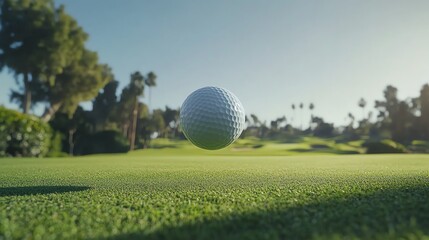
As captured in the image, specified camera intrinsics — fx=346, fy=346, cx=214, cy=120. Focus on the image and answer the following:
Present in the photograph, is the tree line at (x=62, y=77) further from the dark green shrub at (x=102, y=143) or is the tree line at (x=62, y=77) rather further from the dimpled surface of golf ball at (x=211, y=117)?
the dimpled surface of golf ball at (x=211, y=117)

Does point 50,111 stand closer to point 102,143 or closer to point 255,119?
point 102,143

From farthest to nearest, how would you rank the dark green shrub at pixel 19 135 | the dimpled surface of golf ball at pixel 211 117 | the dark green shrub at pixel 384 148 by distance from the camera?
the dark green shrub at pixel 384 148 → the dark green shrub at pixel 19 135 → the dimpled surface of golf ball at pixel 211 117

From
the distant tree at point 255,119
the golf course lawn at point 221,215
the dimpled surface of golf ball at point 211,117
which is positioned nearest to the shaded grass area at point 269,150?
the dimpled surface of golf ball at point 211,117

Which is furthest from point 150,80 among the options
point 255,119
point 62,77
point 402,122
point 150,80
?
point 255,119

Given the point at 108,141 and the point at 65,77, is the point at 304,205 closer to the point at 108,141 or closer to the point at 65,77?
the point at 65,77

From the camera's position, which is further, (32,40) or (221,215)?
(32,40)

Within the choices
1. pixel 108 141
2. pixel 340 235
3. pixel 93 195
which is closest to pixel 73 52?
pixel 108 141

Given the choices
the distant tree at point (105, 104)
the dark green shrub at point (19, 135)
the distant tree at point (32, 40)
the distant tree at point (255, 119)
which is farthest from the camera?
the distant tree at point (255, 119)
